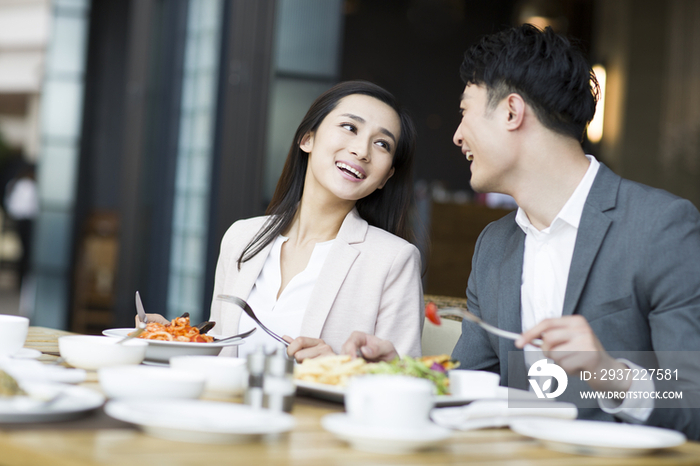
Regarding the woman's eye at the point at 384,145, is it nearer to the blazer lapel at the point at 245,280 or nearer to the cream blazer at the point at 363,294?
the cream blazer at the point at 363,294

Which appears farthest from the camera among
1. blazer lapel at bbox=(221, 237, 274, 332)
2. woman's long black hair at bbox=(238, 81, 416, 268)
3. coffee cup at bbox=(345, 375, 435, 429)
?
woman's long black hair at bbox=(238, 81, 416, 268)

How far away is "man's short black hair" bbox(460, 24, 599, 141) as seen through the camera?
1528 millimetres

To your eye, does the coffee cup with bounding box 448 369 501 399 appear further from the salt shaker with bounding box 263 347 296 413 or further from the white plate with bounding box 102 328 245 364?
the white plate with bounding box 102 328 245 364

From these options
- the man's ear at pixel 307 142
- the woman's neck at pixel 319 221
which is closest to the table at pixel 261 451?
the woman's neck at pixel 319 221

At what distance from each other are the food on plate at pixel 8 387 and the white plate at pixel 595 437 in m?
0.65

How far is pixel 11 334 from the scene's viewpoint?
1163 mm

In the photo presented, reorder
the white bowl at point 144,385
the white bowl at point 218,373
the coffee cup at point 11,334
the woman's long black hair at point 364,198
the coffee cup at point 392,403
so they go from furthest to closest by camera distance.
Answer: the woman's long black hair at point 364,198 < the coffee cup at point 11,334 < the white bowl at point 218,373 < the white bowl at point 144,385 < the coffee cup at point 392,403

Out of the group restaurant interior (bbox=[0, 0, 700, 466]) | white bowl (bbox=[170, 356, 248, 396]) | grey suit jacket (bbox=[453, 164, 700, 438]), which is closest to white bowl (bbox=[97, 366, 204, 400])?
restaurant interior (bbox=[0, 0, 700, 466])

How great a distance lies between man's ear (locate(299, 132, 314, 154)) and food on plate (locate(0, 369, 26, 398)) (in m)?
1.25

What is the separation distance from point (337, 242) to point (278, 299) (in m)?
0.22

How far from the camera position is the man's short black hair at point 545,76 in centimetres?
153

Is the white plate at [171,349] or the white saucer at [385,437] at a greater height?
the white saucer at [385,437]

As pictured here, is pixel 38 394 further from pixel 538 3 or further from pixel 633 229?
pixel 538 3

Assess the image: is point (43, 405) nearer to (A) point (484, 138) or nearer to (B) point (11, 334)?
(B) point (11, 334)
